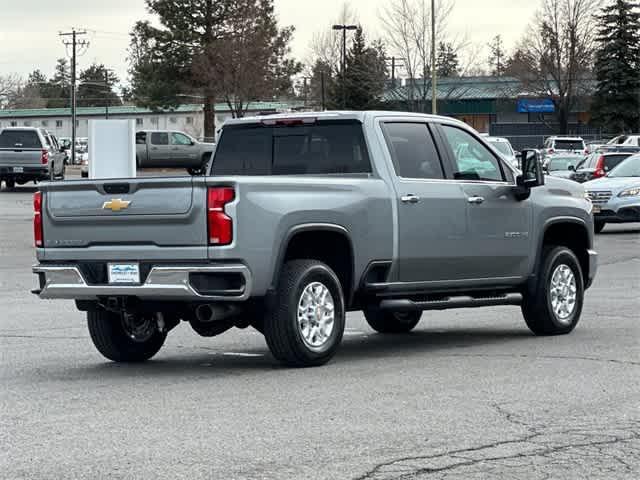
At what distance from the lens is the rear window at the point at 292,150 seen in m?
11.2

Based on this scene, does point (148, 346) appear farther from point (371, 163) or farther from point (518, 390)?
point (518, 390)

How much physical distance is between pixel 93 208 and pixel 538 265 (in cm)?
439

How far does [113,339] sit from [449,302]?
2774 millimetres

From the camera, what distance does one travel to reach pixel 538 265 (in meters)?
12.5

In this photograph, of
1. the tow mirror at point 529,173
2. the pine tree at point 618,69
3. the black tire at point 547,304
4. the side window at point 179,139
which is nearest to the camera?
the tow mirror at point 529,173

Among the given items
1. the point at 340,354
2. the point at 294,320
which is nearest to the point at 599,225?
the point at 340,354

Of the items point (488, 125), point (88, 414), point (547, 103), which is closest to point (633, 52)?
point (547, 103)

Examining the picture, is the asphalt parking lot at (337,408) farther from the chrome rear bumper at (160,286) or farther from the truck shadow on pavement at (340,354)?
the chrome rear bumper at (160,286)

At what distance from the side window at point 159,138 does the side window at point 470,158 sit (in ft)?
159

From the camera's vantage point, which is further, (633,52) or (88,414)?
(633,52)

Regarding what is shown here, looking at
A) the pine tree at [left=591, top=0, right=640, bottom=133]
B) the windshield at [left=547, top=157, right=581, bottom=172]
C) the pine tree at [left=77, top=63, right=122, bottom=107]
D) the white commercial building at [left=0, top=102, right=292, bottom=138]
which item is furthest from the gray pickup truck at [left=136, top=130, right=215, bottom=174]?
the pine tree at [left=77, top=63, right=122, bottom=107]

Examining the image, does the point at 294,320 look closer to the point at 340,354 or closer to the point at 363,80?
the point at 340,354

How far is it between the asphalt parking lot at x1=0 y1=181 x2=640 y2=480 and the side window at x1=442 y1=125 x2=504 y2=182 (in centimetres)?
147

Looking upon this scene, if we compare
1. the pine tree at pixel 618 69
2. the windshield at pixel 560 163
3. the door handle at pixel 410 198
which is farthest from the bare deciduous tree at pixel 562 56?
the door handle at pixel 410 198
